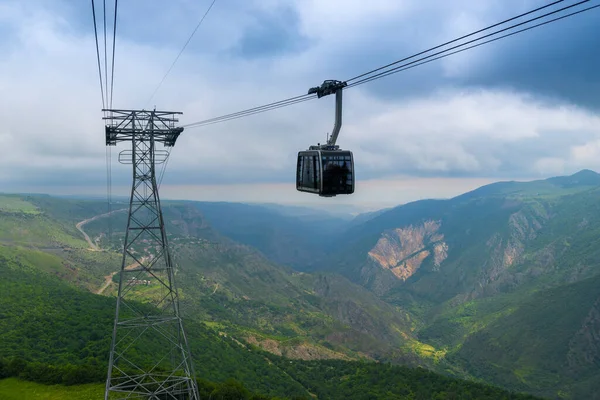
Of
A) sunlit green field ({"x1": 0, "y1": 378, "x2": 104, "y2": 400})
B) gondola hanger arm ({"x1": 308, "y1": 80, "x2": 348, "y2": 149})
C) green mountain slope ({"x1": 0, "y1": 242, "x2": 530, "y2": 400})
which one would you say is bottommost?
green mountain slope ({"x1": 0, "y1": 242, "x2": 530, "y2": 400})

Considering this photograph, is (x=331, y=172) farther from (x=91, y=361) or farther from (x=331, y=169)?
(x=91, y=361)

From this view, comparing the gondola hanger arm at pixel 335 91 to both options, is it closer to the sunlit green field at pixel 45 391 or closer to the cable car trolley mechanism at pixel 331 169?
the cable car trolley mechanism at pixel 331 169

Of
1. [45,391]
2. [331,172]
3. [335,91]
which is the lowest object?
[45,391]

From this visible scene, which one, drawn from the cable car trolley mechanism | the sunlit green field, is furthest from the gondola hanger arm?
the sunlit green field

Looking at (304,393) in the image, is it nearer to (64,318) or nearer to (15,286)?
(64,318)

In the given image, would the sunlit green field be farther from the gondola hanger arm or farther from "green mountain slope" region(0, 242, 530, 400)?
the gondola hanger arm

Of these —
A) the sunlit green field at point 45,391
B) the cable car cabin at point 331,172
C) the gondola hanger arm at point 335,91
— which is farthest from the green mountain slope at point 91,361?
the gondola hanger arm at point 335,91

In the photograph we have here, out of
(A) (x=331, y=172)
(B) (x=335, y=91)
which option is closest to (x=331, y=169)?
(A) (x=331, y=172)
